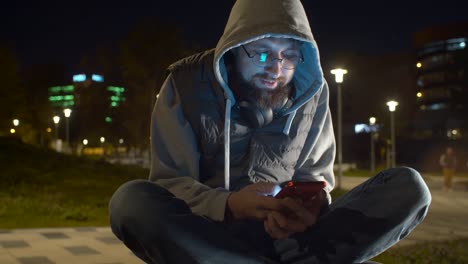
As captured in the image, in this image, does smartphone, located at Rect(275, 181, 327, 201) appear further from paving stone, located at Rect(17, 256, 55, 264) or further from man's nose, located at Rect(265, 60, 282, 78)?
paving stone, located at Rect(17, 256, 55, 264)

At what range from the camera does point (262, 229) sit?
6.75 ft

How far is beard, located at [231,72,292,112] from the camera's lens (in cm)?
234

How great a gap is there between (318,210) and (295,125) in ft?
1.74

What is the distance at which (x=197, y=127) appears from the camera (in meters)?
2.32

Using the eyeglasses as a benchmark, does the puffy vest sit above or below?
below

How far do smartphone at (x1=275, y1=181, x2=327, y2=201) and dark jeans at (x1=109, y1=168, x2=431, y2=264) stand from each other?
201 millimetres

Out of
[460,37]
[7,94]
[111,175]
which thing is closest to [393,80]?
[460,37]

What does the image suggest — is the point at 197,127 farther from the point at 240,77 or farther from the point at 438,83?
the point at 438,83

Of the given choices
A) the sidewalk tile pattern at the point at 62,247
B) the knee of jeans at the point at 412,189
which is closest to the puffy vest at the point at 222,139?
the knee of jeans at the point at 412,189

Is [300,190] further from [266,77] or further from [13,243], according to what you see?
[13,243]

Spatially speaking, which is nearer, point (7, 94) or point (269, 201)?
point (269, 201)

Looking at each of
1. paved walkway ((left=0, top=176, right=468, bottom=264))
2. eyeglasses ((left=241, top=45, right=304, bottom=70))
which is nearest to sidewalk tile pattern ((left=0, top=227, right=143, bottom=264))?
paved walkway ((left=0, top=176, right=468, bottom=264))

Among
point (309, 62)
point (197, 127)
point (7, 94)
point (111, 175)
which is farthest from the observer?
point (7, 94)

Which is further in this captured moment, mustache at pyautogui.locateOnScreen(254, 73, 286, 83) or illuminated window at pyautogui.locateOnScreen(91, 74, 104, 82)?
illuminated window at pyautogui.locateOnScreen(91, 74, 104, 82)
